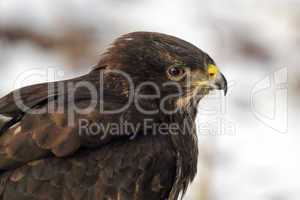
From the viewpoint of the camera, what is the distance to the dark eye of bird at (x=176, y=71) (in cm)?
1285

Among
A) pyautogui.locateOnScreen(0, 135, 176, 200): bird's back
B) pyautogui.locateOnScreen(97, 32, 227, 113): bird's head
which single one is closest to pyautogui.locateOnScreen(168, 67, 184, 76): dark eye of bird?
pyautogui.locateOnScreen(97, 32, 227, 113): bird's head

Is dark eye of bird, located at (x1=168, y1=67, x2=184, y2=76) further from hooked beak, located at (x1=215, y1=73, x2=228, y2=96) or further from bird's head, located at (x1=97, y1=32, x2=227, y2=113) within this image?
hooked beak, located at (x1=215, y1=73, x2=228, y2=96)

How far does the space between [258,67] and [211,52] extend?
3.55ft

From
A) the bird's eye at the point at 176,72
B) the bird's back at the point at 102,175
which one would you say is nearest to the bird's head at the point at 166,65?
the bird's eye at the point at 176,72

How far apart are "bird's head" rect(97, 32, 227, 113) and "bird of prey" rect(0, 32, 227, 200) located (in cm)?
1

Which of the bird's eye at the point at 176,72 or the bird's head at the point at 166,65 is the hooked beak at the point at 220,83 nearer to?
the bird's head at the point at 166,65

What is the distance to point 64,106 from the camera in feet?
39.8

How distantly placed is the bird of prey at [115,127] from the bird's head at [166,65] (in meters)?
0.01

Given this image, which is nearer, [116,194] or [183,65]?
[116,194]

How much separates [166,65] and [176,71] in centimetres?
15

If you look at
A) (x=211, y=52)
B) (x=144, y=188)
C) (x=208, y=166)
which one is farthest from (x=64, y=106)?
(x=211, y=52)

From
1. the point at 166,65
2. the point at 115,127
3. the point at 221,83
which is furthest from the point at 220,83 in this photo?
the point at 115,127

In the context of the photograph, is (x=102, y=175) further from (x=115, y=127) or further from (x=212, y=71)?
(x=212, y=71)

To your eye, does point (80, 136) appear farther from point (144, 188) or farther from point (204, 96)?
point (204, 96)
